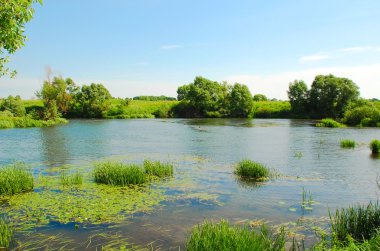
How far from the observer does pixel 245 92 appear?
115 metres

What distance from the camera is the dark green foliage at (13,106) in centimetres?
8662

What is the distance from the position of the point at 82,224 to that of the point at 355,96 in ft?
311

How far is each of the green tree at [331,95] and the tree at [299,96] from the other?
11.1 ft

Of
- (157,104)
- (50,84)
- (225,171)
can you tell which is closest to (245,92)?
(157,104)

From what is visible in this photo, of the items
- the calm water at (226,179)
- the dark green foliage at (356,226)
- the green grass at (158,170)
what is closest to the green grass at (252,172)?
the calm water at (226,179)

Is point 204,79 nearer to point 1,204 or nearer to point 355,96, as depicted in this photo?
point 355,96

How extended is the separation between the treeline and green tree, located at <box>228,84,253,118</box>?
13783mm

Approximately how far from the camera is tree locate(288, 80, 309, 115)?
107812 millimetres

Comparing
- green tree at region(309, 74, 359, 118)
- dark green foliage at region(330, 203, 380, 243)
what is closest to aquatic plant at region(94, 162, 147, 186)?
dark green foliage at region(330, 203, 380, 243)

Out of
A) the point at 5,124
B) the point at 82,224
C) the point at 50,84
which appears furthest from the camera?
the point at 50,84

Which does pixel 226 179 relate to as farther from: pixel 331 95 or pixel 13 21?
pixel 331 95

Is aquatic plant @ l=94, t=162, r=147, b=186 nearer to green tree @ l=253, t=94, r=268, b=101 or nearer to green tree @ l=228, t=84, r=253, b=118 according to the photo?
green tree @ l=228, t=84, r=253, b=118

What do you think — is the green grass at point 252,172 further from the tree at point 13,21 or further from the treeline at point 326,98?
the treeline at point 326,98

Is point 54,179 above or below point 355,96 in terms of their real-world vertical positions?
below
